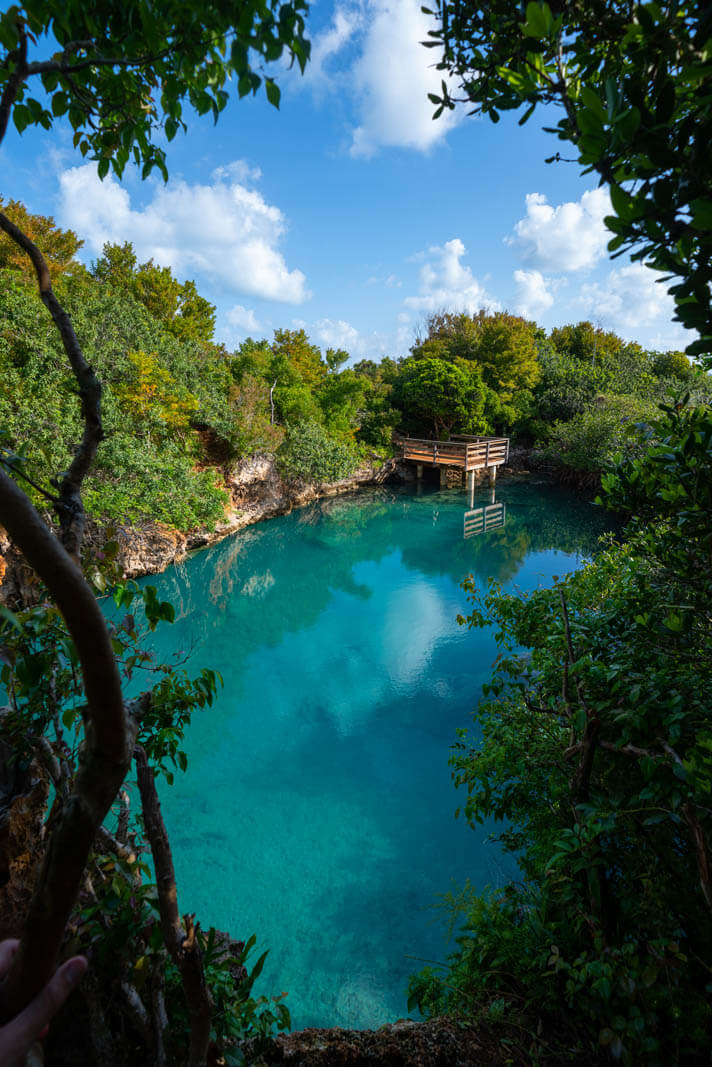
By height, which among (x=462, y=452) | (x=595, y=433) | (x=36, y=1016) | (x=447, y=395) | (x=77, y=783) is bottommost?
(x=36, y=1016)

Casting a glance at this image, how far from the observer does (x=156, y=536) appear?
10.5 meters

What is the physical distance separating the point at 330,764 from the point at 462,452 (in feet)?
44.0

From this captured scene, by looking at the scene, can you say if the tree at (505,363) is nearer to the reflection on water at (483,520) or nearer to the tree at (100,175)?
the reflection on water at (483,520)

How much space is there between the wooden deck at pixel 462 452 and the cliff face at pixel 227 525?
1.74 metres

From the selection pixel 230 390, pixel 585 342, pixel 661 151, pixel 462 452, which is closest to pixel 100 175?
pixel 661 151

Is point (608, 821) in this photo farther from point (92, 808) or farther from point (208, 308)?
point (208, 308)

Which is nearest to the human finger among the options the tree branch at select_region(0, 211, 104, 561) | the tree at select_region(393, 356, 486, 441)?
the tree branch at select_region(0, 211, 104, 561)

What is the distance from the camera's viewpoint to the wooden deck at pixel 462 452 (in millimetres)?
16391

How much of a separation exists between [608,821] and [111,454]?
9.41 meters

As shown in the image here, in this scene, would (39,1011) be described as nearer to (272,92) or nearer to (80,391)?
(80,391)

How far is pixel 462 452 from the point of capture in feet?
56.2

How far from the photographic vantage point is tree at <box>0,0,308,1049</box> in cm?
76

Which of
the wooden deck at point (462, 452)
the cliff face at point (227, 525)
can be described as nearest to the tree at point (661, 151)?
the cliff face at point (227, 525)

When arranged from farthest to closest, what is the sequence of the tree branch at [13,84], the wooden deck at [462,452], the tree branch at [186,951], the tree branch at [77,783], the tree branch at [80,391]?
the wooden deck at [462,452] → the tree branch at [80,391] → the tree branch at [186,951] → the tree branch at [13,84] → the tree branch at [77,783]
